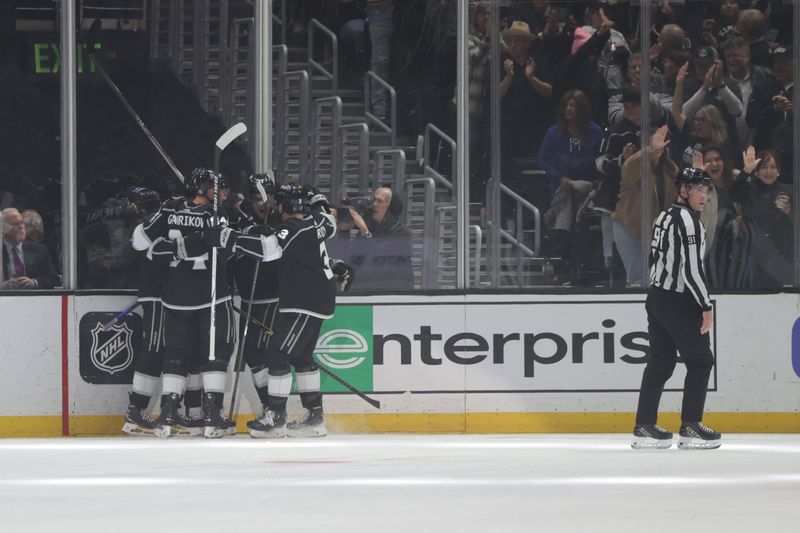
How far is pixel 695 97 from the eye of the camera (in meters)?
12.4

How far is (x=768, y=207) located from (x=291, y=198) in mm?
3223

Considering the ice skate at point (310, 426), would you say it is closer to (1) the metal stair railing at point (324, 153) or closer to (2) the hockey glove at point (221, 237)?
(2) the hockey glove at point (221, 237)

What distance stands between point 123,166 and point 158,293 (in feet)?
3.09

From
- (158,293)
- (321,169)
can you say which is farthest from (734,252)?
(158,293)

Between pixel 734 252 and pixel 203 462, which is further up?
pixel 734 252

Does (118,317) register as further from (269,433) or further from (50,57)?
(50,57)

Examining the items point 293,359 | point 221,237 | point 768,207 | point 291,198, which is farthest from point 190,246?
point 768,207

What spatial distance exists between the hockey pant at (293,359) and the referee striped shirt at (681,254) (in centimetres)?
247

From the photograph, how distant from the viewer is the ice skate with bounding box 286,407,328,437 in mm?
11805

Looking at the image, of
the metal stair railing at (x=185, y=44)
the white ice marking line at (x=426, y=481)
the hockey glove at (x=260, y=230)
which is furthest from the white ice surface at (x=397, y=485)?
the metal stair railing at (x=185, y=44)

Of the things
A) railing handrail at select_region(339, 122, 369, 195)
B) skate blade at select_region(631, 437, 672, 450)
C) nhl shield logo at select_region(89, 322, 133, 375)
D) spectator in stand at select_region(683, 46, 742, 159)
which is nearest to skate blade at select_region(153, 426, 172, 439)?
nhl shield logo at select_region(89, 322, 133, 375)

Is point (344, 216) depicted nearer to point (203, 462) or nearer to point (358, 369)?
point (358, 369)

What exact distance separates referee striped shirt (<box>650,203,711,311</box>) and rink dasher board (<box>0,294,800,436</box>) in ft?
5.70

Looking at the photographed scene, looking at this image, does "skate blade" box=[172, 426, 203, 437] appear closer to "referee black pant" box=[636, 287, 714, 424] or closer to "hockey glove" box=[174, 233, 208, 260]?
"hockey glove" box=[174, 233, 208, 260]
